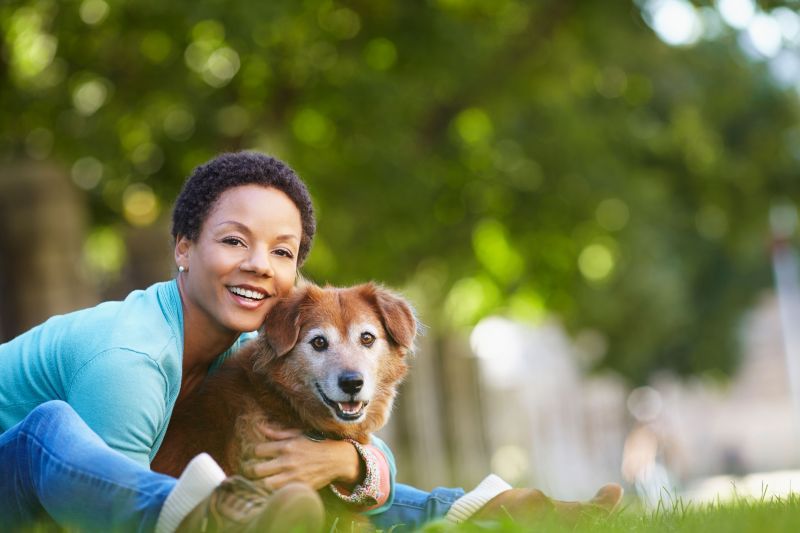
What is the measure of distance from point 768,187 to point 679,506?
612 inches

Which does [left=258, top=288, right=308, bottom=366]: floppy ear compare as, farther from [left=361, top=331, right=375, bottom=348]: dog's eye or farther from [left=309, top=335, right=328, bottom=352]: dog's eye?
[left=361, top=331, right=375, bottom=348]: dog's eye

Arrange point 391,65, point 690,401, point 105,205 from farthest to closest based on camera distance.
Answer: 1. point 690,401
2. point 105,205
3. point 391,65

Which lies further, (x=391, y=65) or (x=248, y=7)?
(x=391, y=65)

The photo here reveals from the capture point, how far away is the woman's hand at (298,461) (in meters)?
4.52

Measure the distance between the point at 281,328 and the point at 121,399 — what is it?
0.85 metres

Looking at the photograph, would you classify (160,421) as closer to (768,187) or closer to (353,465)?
(353,465)

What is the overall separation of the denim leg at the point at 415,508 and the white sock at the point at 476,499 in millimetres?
411

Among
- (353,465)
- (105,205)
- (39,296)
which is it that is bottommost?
(353,465)

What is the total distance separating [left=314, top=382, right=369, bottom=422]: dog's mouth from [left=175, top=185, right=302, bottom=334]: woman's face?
0.51m

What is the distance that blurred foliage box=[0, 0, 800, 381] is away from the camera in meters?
13.8

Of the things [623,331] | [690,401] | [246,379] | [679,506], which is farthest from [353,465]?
[690,401]

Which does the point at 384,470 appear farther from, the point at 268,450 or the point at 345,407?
the point at 268,450

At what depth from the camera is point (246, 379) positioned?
16.0ft

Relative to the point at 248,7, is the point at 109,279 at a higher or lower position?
lower
